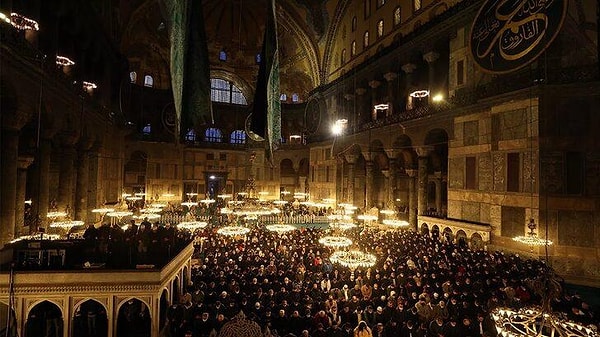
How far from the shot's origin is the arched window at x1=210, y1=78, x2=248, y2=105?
30.6m

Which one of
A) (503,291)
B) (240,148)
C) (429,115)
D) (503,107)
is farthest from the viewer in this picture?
(240,148)

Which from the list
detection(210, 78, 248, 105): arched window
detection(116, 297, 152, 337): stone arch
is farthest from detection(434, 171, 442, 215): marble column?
detection(210, 78, 248, 105): arched window

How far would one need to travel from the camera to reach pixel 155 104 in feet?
87.7

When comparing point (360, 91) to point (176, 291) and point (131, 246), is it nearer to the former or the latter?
point (176, 291)

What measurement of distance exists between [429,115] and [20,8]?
51.8 ft

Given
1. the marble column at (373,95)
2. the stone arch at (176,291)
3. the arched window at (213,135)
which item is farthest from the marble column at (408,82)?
the arched window at (213,135)

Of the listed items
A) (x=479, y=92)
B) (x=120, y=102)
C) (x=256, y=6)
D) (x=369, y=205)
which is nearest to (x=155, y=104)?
(x=120, y=102)

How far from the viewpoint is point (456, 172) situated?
14.1 meters

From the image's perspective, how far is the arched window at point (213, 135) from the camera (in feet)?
98.3

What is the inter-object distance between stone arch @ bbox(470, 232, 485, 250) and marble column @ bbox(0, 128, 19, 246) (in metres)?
14.7

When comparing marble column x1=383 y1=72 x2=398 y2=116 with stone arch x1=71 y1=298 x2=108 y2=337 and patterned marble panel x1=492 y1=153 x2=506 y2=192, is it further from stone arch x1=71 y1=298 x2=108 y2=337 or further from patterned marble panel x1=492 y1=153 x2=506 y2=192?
stone arch x1=71 y1=298 x2=108 y2=337

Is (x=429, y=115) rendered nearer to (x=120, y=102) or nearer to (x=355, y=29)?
(x=355, y=29)

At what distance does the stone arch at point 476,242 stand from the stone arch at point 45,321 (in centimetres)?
1285

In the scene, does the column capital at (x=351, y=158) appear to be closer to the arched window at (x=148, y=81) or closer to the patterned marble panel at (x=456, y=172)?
the patterned marble panel at (x=456, y=172)
